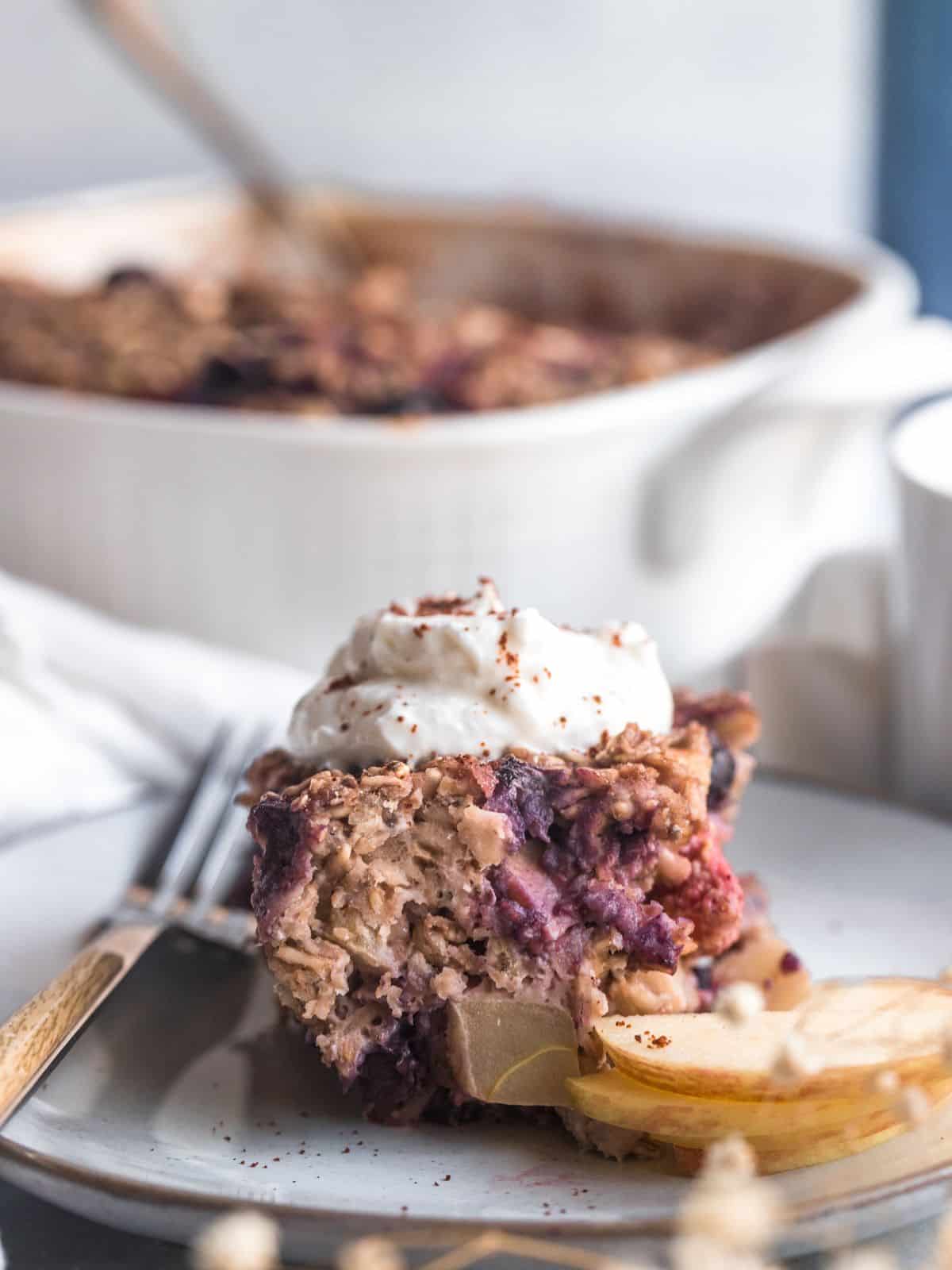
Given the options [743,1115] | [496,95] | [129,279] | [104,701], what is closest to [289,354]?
[129,279]

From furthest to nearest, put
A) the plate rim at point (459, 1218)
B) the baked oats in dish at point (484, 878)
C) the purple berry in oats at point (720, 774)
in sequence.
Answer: the purple berry in oats at point (720, 774), the baked oats in dish at point (484, 878), the plate rim at point (459, 1218)

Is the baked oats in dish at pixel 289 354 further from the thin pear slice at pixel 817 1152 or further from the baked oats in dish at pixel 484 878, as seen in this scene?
the thin pear slice at pixel 817 1152

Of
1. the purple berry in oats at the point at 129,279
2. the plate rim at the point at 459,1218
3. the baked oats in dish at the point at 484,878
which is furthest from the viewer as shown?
the purple berry in oats at the point at 129,279

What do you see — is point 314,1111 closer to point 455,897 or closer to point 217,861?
point 455,897

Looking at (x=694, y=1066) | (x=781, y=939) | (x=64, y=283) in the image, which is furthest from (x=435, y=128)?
(x=694, y=1066)

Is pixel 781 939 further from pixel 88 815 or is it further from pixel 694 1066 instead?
pixel 88 815

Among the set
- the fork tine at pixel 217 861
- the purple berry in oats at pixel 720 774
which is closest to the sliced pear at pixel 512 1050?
the purple berry in oats at pixel 720 774

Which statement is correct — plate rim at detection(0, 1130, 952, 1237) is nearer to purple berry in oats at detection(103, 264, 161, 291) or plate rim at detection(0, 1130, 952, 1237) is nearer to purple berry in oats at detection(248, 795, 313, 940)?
purple berry in oats at detection(248, 795, 313, 940)
